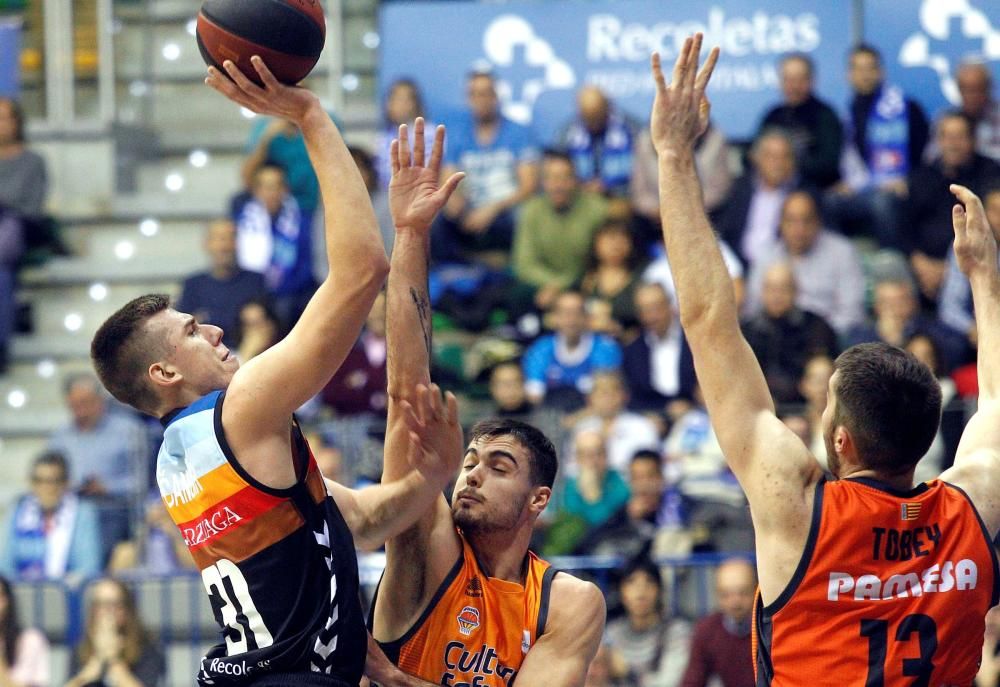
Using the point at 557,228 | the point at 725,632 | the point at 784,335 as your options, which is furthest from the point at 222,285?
the point at 725,632

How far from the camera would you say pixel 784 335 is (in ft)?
36.7

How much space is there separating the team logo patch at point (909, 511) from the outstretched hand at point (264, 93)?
6.57 ft

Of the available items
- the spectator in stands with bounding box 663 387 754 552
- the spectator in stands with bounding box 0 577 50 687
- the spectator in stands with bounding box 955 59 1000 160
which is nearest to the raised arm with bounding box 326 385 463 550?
the spectator in stands with bounding box 663 387 754 552

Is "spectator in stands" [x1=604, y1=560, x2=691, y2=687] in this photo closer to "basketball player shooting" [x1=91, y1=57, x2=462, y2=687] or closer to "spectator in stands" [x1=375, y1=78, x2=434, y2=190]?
"spectator in stands" [x1=375, y1=78, x2=434, y2=190]

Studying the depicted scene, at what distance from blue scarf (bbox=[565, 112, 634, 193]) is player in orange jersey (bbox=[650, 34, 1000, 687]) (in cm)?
847

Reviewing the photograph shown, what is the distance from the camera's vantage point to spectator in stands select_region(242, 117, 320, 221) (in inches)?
521

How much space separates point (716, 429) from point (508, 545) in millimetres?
1236

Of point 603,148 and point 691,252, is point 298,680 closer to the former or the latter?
point 691,252

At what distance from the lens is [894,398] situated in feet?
15.1

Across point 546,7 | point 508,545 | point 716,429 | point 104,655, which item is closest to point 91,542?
point 104,655

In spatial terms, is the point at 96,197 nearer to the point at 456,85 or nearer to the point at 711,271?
the point at 456,85

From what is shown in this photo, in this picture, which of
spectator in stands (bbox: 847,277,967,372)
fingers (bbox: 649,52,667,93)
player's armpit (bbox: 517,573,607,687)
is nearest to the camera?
fingers (bbox: 649,52,667,93)

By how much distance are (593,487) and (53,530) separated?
3.72 m

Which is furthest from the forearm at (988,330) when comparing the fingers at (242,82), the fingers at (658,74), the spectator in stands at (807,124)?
the spectator in stands at (807,124)
